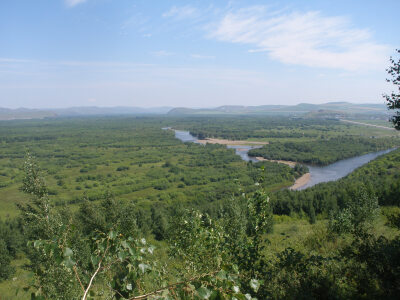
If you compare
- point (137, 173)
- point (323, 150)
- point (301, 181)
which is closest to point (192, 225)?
point (301, 181)

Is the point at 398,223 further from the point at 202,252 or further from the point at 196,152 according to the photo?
the point at 196,152

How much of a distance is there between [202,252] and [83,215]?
17.8 metres

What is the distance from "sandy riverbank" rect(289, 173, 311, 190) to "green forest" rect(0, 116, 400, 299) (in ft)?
4.87

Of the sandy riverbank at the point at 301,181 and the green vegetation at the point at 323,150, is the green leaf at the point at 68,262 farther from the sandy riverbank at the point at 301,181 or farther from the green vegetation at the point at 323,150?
the green vegetation at the point at 323,150

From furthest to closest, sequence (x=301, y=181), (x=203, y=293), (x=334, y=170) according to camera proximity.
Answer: (x=334, y=170), (x=301, y=181), (x=203, y=293)

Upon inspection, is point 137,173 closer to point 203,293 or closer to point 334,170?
point 334,170

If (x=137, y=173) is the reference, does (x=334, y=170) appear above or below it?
above

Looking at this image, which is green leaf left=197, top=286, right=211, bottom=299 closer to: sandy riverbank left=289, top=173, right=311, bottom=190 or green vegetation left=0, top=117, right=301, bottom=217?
green vegetation left=0, top=117, right=301, bottom=217

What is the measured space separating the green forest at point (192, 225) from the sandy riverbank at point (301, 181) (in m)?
1.49

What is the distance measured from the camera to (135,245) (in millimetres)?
2836

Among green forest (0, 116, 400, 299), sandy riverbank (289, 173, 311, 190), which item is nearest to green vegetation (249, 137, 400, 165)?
green forest (0, 116, 400, 299)

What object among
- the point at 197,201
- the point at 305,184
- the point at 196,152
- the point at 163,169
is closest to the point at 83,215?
the point at 197,201

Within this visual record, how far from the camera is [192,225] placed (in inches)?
245

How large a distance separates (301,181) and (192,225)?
171ft
